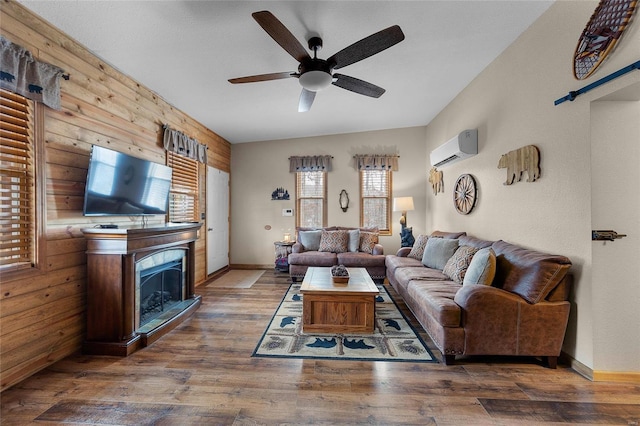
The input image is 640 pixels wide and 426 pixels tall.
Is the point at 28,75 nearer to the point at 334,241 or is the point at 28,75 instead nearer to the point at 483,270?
the point at 483,270

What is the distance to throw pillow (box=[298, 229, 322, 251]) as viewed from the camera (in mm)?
→ 5215

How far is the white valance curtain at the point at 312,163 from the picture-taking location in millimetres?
5707

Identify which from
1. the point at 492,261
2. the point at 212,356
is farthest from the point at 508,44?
the point at 212,356

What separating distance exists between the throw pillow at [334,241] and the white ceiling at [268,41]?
7.43 ft

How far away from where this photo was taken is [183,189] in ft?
13.8

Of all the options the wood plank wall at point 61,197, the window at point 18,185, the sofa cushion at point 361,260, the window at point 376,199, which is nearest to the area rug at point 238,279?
the sofa cushion at point 361,260

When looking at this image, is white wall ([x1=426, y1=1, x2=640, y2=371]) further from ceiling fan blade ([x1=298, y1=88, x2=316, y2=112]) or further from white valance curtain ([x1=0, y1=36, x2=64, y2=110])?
white valance curtain ([x1=0, y1=36, x2=64, y2=110])

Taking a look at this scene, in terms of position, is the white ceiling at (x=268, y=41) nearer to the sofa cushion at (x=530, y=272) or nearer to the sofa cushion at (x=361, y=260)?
the sofa cushion at (x=530, y=272)

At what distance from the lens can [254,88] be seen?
3.39 m

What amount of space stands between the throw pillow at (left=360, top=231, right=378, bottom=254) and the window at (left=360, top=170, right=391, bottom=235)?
1.85 feet

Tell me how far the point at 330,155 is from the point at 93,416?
5.02 meters

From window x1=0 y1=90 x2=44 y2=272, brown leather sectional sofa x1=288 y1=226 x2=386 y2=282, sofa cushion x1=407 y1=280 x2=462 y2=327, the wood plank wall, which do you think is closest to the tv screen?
the wood plank wall

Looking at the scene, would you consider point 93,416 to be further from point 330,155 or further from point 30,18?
point 330,155

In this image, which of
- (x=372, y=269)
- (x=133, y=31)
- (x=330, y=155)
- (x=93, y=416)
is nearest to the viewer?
(x=93, y=416)
